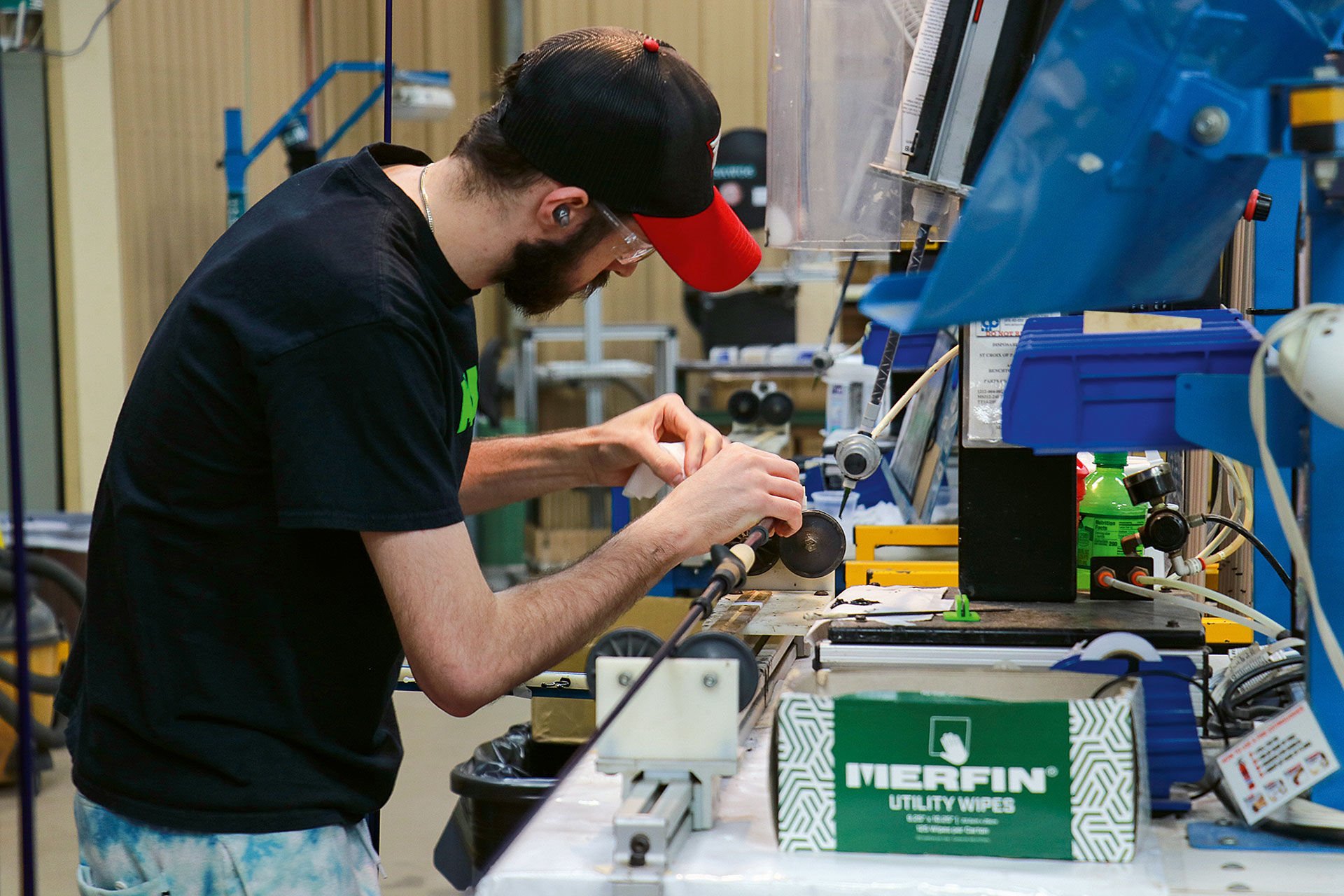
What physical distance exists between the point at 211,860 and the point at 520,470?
2.01 feet

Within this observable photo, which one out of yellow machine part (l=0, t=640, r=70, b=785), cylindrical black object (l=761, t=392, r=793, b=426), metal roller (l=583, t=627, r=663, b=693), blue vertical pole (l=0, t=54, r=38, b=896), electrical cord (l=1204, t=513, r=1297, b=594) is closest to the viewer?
blue vertical pole (l=0, t=54, r=38, b=896)

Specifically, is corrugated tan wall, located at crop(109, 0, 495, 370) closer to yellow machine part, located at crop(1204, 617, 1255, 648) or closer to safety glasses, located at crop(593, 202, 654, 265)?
safety glasses, located at crop(593, 202, 654, 265)

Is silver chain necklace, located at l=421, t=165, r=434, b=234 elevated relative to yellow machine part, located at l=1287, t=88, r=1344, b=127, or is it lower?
lower

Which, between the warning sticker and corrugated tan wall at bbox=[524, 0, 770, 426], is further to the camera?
corrugated tan wall at bbox=[524, 0, 770, 426]

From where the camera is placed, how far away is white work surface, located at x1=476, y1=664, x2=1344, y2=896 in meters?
0.78

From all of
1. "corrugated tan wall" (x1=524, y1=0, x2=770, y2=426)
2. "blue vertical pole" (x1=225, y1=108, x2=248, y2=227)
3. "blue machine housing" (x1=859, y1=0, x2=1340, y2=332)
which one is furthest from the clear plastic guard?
"corrugated tan wall" (x1=524, y1=0, x2=770, y2=426)

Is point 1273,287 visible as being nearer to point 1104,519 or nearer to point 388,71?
point 1104,519

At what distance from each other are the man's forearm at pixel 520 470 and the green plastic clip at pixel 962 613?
0.52 metres

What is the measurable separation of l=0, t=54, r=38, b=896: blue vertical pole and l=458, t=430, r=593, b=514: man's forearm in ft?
2.67

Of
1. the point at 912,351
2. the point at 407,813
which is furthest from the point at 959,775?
the point at 407,813

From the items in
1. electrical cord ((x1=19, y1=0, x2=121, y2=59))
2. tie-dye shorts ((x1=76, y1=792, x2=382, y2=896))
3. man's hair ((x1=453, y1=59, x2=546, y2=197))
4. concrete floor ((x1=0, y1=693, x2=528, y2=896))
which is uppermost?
electrical cord ((x1=19, y1=0, x2=121, y2=59))

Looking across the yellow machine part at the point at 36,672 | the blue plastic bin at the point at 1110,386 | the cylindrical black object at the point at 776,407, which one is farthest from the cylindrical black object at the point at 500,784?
the cylindrical black object at the point at 776,407

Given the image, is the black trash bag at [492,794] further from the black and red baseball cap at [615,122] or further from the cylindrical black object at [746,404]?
the cylindrical black object at [746,404]

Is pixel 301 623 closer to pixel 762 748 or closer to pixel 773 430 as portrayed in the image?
pixel 762 748
